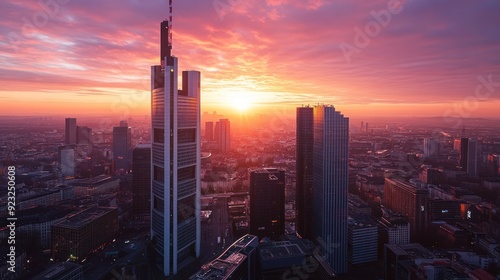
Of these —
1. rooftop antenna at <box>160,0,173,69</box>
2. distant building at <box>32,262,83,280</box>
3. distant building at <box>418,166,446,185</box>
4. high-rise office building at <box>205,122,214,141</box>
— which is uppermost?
rooftop antenna at <box>160,0,173,69</box>

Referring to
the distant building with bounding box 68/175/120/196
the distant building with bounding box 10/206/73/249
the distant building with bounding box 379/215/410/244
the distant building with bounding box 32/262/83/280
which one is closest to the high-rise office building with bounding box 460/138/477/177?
the distant building with bounding box 379/215/410/244

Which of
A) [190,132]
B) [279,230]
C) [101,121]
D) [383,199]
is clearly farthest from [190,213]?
[101,121]

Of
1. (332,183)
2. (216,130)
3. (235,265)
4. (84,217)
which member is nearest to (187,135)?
(235,265)

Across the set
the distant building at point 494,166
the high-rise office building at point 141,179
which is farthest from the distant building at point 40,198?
the distant building at point 494,166

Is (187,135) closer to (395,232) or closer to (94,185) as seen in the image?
(395,232)

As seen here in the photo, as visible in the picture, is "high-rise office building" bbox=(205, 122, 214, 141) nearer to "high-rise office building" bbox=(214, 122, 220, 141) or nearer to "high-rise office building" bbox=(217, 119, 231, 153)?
"high-rise office building" bbox=(214, 122, 220, 141)

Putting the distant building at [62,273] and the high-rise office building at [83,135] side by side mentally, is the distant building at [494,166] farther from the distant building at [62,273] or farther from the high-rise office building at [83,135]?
the high-rise office building at [83,135]
